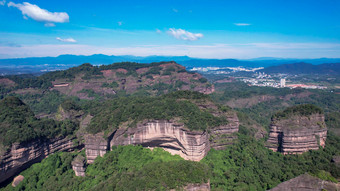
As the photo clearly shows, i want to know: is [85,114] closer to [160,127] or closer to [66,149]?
[66,149]

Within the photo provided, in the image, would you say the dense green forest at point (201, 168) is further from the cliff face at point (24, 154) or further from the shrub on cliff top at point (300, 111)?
the shrub on cliff top at point (300, 111)

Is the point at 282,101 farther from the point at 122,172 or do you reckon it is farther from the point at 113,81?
the point at 122,172

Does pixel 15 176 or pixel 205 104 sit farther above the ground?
pixel 205 104

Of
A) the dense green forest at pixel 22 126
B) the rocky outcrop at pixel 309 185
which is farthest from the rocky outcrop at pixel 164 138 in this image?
the rocky outcrop at pixel 309 185

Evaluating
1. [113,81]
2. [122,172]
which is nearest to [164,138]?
[122,172]

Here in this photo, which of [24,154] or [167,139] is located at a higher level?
[167,139]

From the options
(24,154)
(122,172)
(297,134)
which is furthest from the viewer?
(297,134)

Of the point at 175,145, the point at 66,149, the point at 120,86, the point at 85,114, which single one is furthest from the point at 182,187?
the point at 120,86
